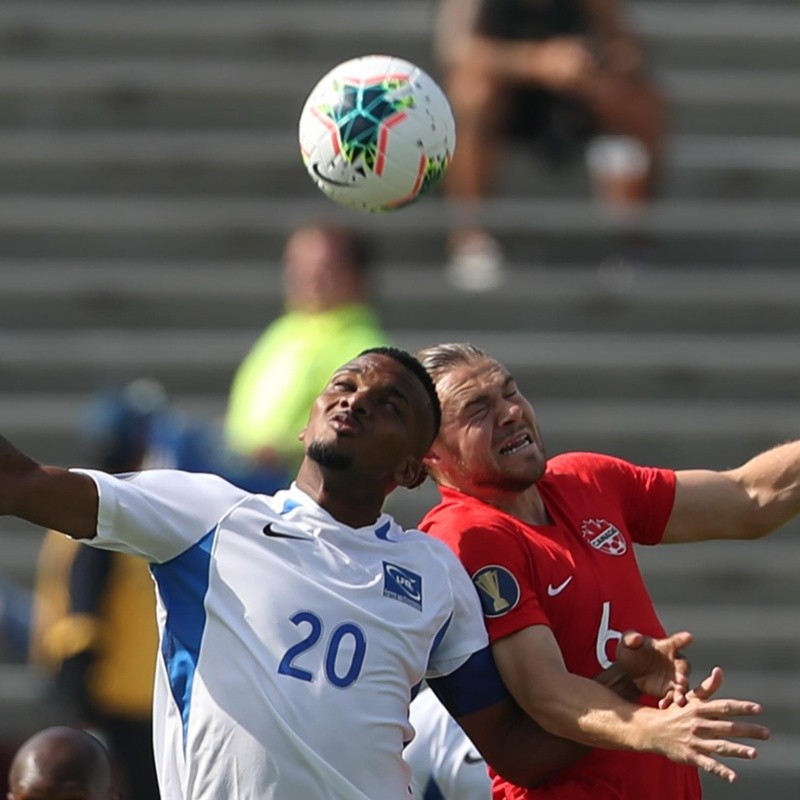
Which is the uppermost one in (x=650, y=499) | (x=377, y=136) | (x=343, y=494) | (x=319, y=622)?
(x=377, y=136)

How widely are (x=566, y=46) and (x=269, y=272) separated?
1851 millimetres

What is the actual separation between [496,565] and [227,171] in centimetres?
633

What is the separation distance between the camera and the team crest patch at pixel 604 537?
4793mm

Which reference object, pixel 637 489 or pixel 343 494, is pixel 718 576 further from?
pixel 343 494

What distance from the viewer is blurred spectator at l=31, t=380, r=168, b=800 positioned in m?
7.55

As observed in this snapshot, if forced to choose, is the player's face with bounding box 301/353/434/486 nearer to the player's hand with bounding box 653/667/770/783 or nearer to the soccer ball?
the soccer ball

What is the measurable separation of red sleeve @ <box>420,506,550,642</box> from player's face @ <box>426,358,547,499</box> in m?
0.10

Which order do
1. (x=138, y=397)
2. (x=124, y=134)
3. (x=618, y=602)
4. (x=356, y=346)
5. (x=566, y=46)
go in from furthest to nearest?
(x=124, y=134) → (x=566, y=46) → (x=138, y=397) → (x=356, y=346) → (x=618, y=602)

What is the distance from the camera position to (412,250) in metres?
10.3

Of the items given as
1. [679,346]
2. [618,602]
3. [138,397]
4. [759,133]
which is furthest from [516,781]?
[759,133]

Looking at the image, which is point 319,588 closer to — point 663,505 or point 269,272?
point 663,505

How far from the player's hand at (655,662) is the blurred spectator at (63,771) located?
1246 mm

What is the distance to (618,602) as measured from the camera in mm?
4715

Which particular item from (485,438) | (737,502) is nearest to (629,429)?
(737,502)
